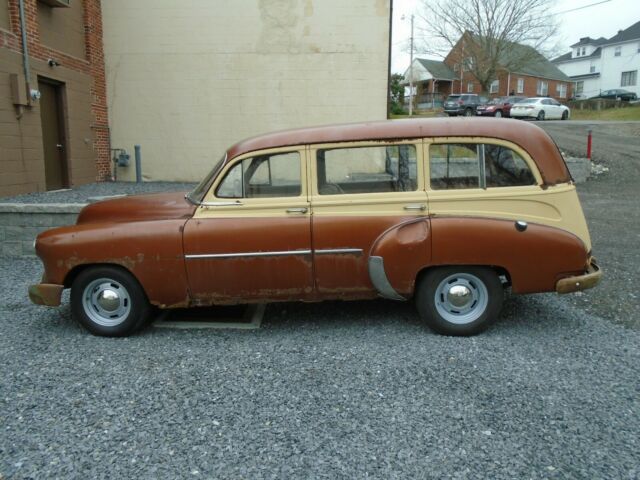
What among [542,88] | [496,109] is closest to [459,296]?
[496,109]

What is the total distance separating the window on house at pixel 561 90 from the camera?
59.2 meters

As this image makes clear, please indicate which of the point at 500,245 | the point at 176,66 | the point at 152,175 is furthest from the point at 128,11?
the point at 500,245

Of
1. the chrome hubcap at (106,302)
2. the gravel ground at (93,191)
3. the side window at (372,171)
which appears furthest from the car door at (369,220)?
the gravel ground at (93,191)

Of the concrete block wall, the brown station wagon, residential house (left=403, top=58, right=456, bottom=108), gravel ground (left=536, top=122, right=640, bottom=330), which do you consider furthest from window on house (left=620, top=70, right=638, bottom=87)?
the concrete block wall

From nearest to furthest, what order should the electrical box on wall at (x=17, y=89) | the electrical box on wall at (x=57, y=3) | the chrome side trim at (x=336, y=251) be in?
the chrome side trim at (x=336, y=251) < the electrical box on wall at (x=17, y=89) < the electrical box on wall at (x=57, y=3)

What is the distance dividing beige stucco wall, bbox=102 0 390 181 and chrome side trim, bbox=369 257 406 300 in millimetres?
9979

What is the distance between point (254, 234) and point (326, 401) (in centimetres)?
156

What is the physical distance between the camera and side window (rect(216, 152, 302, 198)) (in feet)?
14.6

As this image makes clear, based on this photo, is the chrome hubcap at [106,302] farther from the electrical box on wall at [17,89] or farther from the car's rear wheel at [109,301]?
the electrical box on wall at [17,89]

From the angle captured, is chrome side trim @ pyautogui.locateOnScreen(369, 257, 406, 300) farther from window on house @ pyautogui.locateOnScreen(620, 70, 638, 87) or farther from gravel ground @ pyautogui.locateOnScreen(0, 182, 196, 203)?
window on house @ pyautogui.locateOnScreen(620, 70, 638, 87)

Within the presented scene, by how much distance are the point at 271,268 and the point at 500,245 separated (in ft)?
6.10

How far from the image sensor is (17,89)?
990 cm

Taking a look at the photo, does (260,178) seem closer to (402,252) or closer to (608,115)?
(402,252)

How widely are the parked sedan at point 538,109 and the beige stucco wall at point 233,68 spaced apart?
→ 63.4 ft
